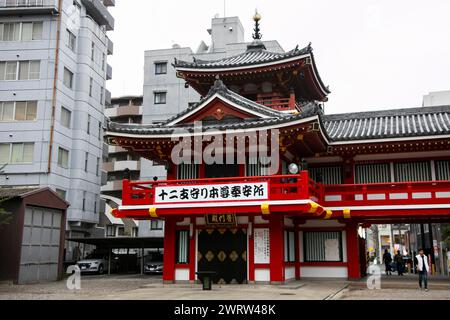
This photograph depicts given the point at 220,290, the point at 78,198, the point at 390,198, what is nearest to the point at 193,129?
the point at 220,290

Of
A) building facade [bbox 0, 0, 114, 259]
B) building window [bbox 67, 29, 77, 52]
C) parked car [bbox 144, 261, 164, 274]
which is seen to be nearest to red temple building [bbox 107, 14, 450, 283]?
parked car [bbox 144, 261, 164, 274]

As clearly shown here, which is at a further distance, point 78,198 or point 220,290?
point 78,198

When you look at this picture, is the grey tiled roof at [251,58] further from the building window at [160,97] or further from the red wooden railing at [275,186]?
the building window at [160,97]

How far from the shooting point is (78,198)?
1772 inches

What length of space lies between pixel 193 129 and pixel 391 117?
13313 mm

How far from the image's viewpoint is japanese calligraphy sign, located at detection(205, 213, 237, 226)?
2311 cm

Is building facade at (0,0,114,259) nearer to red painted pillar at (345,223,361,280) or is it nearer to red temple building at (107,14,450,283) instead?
red temple building at (107,14,450,283)

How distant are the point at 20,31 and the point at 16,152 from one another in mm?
11028

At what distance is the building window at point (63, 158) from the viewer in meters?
43.2

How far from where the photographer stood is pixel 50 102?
4203 centimetres

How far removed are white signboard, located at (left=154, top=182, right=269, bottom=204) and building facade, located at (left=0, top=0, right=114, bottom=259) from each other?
21.9m

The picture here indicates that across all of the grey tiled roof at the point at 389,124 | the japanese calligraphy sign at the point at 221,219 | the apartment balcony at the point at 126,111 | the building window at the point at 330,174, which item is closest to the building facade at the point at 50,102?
the apartment balcony at the point at 126,111

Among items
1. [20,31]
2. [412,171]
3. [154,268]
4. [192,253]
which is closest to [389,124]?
[412,171]

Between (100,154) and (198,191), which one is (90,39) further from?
(198,191)
